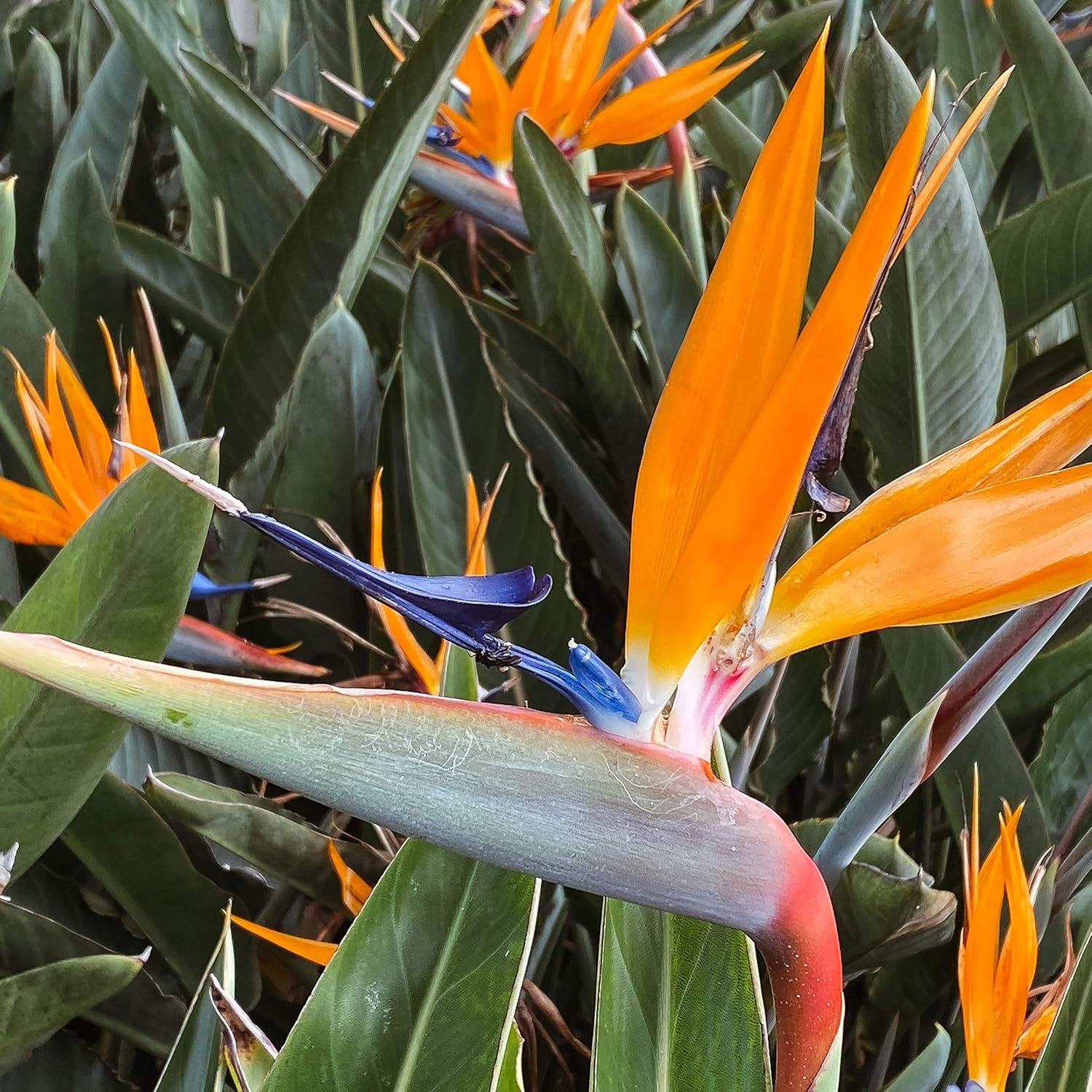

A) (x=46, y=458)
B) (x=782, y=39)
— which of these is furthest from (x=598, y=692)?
(x=782, y=39)

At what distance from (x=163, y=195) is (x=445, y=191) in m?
0.70

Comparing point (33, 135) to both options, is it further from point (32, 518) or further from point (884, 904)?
point (884, 904)

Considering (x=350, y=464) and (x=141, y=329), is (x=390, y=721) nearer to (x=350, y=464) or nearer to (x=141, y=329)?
(x=350, y=464)

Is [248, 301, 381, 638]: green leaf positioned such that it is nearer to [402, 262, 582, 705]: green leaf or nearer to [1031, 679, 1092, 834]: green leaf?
[402, 262, 582, 705]: green leaf

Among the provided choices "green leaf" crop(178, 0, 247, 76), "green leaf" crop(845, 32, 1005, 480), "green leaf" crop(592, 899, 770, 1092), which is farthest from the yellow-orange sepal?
"green leaf" crop(178, 0, 247, 76)

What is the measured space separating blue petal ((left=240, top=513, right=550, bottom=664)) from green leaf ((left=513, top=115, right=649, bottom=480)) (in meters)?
0.40

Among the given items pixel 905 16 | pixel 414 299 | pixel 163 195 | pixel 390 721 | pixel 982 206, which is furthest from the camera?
pixel 163 195

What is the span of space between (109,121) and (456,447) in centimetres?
51

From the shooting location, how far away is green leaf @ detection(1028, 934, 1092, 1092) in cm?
36

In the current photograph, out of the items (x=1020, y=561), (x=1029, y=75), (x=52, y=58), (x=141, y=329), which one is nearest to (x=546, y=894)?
(x=1020, y=561)

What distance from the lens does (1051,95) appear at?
0.66m

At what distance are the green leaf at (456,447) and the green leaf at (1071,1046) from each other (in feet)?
1.00

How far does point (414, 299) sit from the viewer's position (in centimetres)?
60

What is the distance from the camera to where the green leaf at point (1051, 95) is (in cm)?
64
